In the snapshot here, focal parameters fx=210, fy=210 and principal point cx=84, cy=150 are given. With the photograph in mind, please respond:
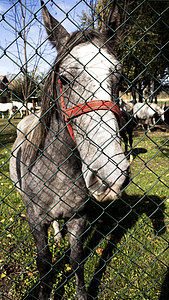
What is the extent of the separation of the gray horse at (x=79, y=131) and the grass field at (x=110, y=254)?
0.87 ft

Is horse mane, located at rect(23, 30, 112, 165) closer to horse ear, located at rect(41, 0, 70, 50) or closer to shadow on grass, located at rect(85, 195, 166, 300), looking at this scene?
horse ear, located at rect(41, 0, 70, 50)

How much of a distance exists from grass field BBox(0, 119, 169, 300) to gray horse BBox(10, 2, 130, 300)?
26 centimetres

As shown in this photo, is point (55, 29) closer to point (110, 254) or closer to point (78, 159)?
point (78, 159)

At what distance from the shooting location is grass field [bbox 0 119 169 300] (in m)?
2.02

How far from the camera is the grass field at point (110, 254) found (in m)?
2.02

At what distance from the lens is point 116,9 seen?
5.85 ft

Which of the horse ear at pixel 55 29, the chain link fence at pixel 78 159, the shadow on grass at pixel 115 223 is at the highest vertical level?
the horse ear at pixel 55 29

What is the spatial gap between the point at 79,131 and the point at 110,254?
87.7 inches

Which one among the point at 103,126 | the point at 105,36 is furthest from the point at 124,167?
the point at 105,36

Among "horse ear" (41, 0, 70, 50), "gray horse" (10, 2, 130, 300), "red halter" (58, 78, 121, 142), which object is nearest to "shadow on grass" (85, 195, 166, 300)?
"gray horse" (10, 2, 130, 300)

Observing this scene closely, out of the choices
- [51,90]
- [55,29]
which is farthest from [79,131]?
[55,29]

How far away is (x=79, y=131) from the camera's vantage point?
1578mm

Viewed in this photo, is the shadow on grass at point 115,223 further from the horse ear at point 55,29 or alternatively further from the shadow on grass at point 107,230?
the horse ear at point 55,29

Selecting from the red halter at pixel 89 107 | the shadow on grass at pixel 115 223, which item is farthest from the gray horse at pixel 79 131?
the shadow on grass at pixel 115 223
